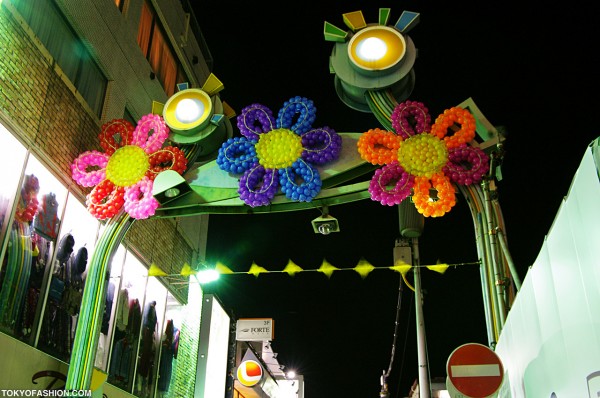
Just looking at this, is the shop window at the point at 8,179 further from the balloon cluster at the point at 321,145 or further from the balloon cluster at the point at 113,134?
the balloon cluster at the point at 321,145

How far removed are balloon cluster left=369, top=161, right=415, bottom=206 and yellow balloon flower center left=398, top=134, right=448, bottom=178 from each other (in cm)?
15

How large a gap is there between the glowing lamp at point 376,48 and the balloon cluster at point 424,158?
0.74 m

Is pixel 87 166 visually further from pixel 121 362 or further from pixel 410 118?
pixel 410 118

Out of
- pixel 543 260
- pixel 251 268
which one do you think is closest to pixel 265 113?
pixel 251 268

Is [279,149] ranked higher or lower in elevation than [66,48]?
lower

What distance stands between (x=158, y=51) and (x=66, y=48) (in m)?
4.96

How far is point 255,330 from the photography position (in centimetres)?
1869

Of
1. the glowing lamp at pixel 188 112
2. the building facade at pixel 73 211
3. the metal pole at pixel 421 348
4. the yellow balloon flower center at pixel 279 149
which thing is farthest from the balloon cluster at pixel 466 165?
the building facade at pixel 73 211

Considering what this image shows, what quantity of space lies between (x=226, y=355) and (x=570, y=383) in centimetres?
1579

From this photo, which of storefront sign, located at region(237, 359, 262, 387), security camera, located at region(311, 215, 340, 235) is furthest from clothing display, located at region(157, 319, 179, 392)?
security camera, located at region(311, 215, 340, 235)

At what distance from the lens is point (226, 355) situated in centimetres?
1912

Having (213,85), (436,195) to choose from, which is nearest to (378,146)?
(436,195)

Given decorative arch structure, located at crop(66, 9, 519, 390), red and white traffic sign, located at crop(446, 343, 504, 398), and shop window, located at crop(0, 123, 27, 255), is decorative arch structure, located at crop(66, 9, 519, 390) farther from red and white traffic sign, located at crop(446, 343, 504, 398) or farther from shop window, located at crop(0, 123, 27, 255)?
red and white traffic sign, located at crop(446, 343, 504, 398)

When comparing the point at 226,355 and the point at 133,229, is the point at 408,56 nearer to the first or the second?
the point at 133,229
